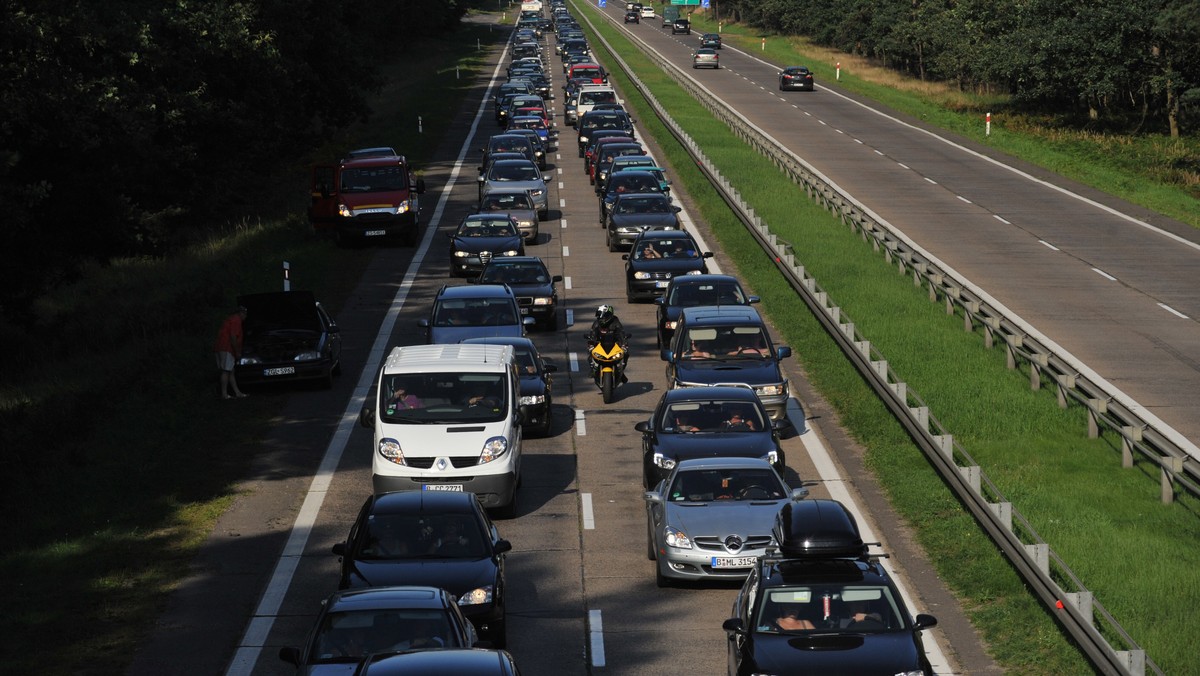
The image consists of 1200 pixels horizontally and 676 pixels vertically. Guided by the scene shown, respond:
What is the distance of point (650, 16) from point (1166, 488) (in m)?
161

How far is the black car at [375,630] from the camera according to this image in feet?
39.9

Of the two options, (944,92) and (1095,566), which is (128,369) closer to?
(1095,566)

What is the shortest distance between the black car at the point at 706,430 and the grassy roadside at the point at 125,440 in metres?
5.67

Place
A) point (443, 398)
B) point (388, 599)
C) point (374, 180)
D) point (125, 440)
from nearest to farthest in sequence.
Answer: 1. point (388, 599)
2. point (443, 398)
3. point (125, 440)
4. point (374, 180)

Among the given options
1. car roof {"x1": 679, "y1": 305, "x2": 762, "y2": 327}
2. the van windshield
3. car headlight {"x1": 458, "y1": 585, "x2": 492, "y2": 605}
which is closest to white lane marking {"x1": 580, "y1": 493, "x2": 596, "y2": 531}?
the van windshield

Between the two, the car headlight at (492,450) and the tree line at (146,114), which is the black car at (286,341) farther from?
the car headlight at (492,450)

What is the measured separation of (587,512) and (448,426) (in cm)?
210

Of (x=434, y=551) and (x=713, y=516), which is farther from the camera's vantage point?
(x=713, y=516)

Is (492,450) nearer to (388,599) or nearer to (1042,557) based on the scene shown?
(388,599)

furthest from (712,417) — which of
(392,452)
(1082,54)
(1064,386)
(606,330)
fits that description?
(1082,54)

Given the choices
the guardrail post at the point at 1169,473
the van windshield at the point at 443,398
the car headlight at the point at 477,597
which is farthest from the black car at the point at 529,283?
the car headlight at the point at 477,597

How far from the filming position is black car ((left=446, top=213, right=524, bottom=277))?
121ft

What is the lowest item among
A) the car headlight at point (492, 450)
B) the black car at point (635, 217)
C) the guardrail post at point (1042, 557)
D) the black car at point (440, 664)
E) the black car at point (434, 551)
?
the black car at point (635, 217)

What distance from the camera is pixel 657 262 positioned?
3428 centimetres
